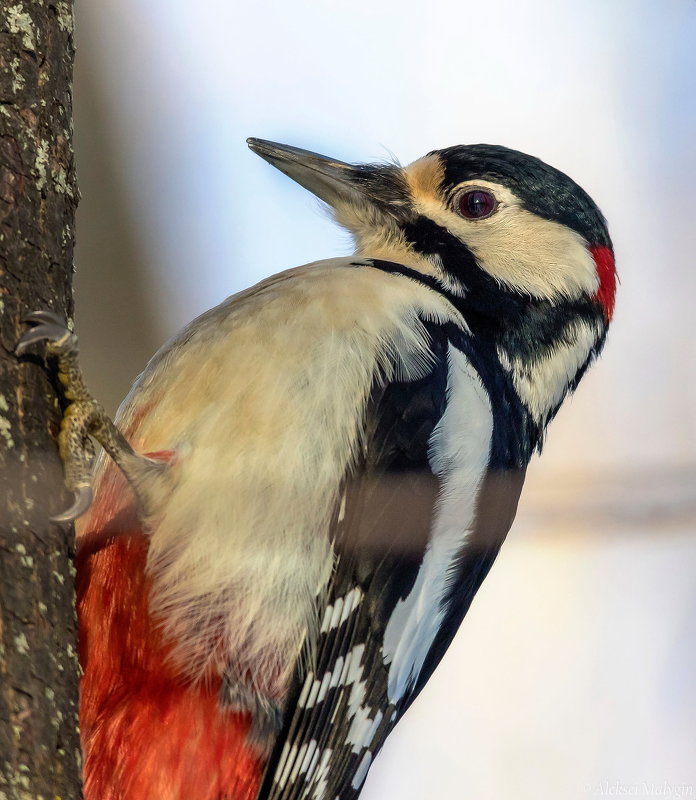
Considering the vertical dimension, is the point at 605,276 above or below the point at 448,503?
above

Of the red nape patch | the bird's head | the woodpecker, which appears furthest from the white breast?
the red nape patch

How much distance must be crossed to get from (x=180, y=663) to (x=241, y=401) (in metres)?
0.33

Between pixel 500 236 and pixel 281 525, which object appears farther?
pixel 500 236

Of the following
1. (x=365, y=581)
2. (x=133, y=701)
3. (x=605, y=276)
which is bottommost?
(x=133, y=701)

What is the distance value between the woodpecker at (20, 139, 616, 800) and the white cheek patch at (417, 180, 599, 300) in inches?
5.9

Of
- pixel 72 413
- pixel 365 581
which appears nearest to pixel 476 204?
pixel 365 581

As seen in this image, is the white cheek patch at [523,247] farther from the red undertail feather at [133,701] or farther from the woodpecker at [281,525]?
the red undertail feather at [133,701]

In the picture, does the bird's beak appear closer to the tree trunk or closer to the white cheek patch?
the white cheek patch

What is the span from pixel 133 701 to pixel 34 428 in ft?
1.42

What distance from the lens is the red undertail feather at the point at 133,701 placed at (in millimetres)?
1089

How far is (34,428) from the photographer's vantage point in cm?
86

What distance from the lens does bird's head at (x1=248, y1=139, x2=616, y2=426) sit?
4.69ft

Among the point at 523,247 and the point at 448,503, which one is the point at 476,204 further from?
the point at 448,503

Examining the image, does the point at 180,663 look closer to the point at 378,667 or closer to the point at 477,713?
the point at 378,667
